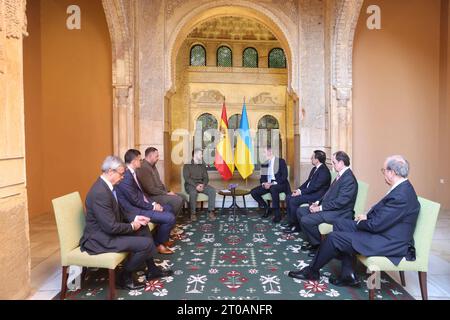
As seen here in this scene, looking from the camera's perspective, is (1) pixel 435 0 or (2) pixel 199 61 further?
(2) pixel 199 61

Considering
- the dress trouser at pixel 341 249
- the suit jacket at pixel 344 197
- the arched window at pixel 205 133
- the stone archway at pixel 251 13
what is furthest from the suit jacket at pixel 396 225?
the arched window at pixel 205 133

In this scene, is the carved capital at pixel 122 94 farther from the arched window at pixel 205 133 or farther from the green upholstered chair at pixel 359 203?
the arched window at pixel 205 133

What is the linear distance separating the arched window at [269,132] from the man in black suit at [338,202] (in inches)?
360

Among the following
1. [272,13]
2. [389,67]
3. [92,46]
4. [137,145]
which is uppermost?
[272,13]

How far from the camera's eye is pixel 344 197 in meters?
4.39

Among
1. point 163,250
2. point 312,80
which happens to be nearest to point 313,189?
point 163,250

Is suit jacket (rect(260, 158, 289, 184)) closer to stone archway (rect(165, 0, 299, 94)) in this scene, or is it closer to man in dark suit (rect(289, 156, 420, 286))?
stone archway (rect(165, 0, 299, 94))

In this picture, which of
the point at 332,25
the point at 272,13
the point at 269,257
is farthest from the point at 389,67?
the point at 269,257

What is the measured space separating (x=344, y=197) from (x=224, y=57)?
10263mm

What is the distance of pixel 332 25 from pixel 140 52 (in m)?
3.77

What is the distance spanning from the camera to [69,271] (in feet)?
12.0

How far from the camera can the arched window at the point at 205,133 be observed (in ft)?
44.5
